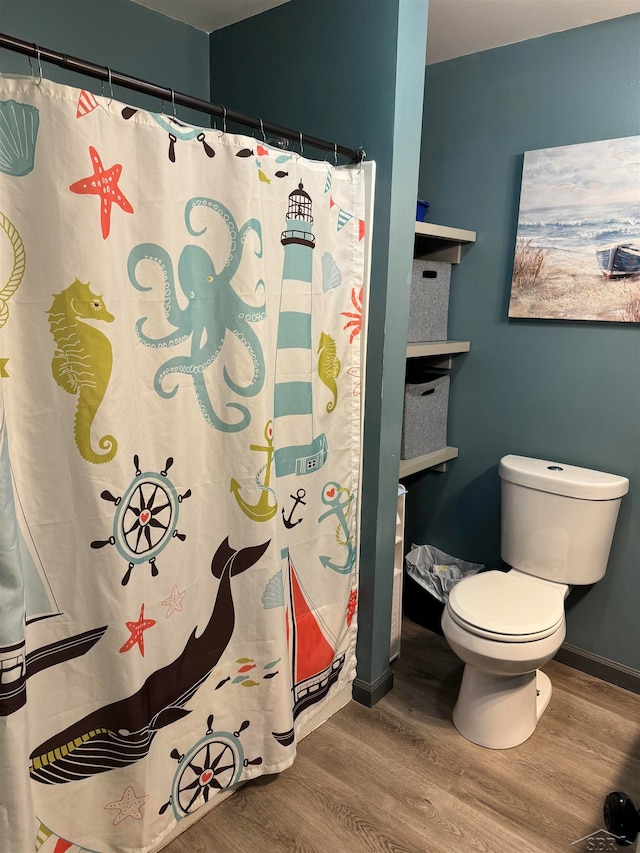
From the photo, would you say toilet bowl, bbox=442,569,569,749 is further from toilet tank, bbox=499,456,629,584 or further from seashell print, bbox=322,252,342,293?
seashell print, bbox=322,252,342,293

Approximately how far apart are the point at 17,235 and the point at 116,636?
0.86 metres

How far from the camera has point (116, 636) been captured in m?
1.38

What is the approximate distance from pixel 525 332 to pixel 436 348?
36 cm

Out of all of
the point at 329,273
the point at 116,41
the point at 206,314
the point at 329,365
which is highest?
the point at 116,41

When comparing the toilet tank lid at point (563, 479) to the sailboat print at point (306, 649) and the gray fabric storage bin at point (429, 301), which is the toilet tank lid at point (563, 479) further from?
the sailboat print at point (306, 649)

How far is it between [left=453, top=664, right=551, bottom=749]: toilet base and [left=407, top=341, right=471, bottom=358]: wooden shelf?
1.10m

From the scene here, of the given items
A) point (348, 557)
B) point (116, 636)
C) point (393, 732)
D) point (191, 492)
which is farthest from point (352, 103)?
point (393, 732)

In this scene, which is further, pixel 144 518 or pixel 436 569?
pixel 436 569

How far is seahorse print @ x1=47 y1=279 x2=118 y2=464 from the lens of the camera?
1220mm

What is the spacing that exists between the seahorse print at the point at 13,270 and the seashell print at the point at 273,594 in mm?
933

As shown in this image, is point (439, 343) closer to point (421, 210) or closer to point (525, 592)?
point (421, 210)

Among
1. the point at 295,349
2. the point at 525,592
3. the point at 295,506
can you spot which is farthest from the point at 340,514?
the point at 525,592

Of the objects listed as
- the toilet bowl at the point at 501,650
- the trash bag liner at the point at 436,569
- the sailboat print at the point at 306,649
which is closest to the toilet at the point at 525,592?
the toilet bowl at the point at 501,650

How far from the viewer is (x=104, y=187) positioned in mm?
1234
